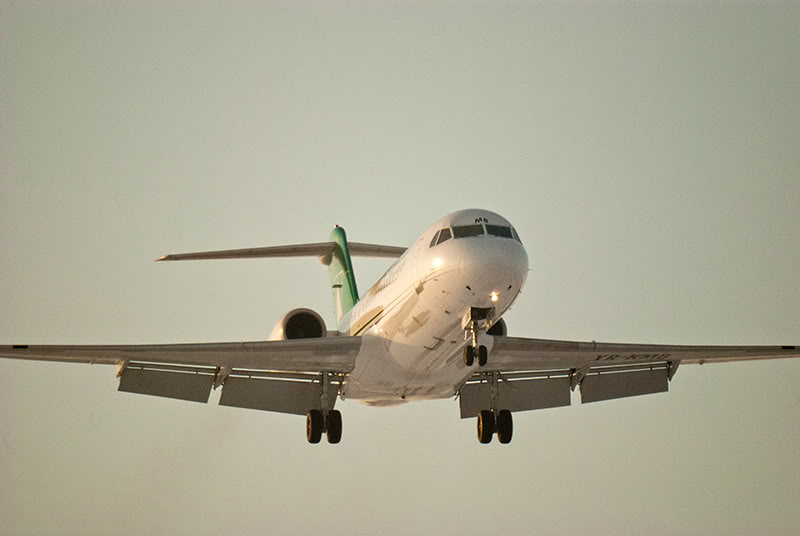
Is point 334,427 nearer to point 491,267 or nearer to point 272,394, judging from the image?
point 272,394

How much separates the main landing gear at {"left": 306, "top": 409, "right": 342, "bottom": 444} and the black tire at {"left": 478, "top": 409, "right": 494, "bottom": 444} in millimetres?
3080

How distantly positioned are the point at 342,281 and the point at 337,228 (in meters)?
2.14

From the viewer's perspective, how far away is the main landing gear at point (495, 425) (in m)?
24.0

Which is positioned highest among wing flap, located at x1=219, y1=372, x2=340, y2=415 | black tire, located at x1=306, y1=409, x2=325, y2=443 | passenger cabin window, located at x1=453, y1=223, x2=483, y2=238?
passenger cabin window, located at x1=453, y1=223, x2=483, y2=238

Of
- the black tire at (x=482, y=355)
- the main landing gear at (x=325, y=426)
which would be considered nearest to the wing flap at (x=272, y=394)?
the main landing gear at (x=325, y=426)

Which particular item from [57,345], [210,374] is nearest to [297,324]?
[210,374]

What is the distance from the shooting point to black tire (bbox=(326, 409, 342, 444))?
2320cm

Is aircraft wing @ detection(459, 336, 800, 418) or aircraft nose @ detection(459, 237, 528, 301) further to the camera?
aircraft wing @ detection(459, 336, 800, 418)

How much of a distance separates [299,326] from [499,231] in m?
6.67

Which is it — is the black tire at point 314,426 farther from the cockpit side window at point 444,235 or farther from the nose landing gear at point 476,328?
the cockpit side window at point 444,235

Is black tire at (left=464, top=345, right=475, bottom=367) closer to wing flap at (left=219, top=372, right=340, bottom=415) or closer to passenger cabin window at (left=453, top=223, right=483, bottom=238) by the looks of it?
passenger cabin window at (left=453, top=223, right=483, bottom=238)

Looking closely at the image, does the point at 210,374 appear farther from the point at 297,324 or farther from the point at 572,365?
the point at 572,365

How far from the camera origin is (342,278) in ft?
98.4

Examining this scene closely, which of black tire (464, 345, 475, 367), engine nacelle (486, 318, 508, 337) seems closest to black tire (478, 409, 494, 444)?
engine nacelle (486, 318, 508, 337)
